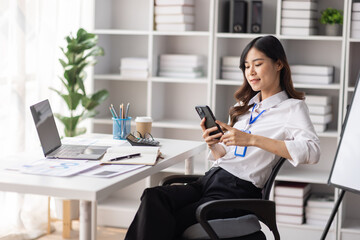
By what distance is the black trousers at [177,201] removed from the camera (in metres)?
2.29

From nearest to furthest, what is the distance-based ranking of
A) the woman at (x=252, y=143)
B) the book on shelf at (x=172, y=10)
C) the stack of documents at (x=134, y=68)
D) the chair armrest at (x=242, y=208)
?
the chair armrest at (x=242, y=208) → the woman at (x=252, y=143) → the book on shelf at (x=172, y=10) → the stack of documents at (x=134, y=68)

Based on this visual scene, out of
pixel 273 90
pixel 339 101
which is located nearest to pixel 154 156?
pixel 273 90

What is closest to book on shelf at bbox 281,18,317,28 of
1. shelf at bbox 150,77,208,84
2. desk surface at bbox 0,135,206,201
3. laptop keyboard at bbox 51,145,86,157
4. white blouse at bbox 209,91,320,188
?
shelf at bbox 150,77,208,84

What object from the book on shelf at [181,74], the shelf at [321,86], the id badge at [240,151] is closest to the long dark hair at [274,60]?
the id badge at [240,151]

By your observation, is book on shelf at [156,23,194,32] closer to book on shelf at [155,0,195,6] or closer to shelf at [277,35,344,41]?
book on shelf at [155,0,195,6]

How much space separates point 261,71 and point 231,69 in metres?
1.42

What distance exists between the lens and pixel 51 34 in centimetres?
402

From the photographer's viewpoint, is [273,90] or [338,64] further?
[338,64]

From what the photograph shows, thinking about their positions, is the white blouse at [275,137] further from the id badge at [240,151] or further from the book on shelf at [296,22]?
the book on shelf at [296,22]

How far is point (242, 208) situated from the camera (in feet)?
7.41

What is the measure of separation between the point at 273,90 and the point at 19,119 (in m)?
Answer: 1.72

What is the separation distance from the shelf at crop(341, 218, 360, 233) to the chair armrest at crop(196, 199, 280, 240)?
167 centimetres

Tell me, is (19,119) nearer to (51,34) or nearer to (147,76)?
(51,34)

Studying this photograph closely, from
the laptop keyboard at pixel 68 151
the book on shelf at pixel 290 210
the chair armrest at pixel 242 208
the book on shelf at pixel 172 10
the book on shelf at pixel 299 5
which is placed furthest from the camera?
the book on shelf at pixel 172 10
